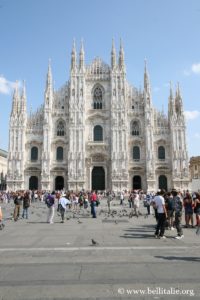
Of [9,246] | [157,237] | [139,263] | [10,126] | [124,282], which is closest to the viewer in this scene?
[124,282]

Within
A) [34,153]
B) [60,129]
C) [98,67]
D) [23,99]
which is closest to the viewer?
[34,153]

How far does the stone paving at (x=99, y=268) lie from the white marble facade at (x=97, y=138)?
35.0m

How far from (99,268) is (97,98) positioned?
143 feet

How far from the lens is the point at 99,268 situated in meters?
6.49

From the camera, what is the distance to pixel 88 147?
46625 millimetres

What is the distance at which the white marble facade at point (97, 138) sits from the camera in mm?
45188

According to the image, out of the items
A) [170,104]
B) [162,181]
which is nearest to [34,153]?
[162,181]

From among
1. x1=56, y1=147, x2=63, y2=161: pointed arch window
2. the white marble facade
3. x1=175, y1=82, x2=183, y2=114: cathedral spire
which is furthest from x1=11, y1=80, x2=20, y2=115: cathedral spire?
x1=175, y1=82, x2=183, y2=114: cathedral spire

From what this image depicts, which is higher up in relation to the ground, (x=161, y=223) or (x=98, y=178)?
(x=98, y=178)

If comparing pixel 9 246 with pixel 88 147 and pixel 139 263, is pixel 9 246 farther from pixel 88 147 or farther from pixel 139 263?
pixel 88 147

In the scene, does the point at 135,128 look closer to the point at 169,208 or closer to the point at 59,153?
the point at 59,153

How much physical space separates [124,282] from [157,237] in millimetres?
5574

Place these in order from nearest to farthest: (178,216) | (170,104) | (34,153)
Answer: (178,216) < (34,153) < (170,104)

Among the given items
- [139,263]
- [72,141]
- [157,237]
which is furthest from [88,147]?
[139,263]
